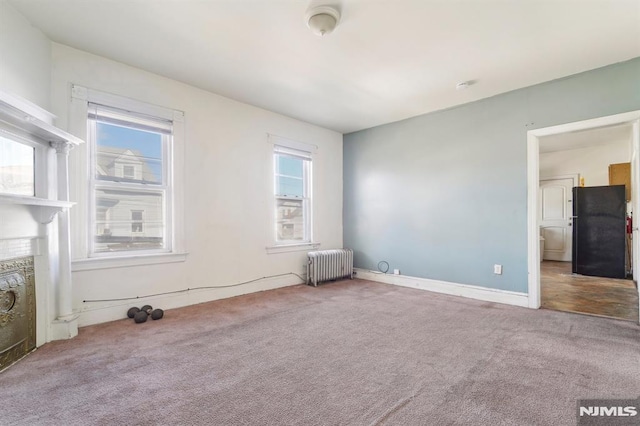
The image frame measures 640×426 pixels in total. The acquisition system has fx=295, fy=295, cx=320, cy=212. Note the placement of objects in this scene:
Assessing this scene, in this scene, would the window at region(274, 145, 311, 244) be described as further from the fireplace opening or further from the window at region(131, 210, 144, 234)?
the fireplace opening

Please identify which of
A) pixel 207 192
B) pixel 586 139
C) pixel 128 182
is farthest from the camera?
pixel 586 139

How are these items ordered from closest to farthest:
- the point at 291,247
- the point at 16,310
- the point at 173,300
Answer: the point at 16,310 → the point at 173,300 → the point at 291,247

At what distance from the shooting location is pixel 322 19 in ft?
7.53

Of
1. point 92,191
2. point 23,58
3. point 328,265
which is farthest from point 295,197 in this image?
point 23,58

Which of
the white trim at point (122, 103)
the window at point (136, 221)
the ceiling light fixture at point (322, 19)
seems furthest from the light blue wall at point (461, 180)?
the window at point (136, 221)

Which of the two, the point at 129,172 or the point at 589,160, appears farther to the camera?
the point at 589,160

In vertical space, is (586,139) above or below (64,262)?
above

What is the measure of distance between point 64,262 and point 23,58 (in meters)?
1.74

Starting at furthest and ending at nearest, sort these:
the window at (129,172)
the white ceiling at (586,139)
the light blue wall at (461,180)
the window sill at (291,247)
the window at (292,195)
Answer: the white ceiling at (586,139), the window at (292,195), the window sill at (291,247), the light blue wall at (461,180), the window at (129,172)

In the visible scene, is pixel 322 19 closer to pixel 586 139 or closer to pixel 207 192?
pixel 207 192

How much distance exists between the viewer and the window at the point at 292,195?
15.6 ft

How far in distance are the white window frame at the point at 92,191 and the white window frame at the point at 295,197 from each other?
1367 mm

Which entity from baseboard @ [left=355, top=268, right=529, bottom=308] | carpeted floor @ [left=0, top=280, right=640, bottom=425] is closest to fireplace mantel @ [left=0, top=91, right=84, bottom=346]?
carpeted floor @ [left=0, top=280, right=640, bottom=425]

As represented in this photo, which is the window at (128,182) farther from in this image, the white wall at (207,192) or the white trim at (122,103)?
the white wall at (207,192)
